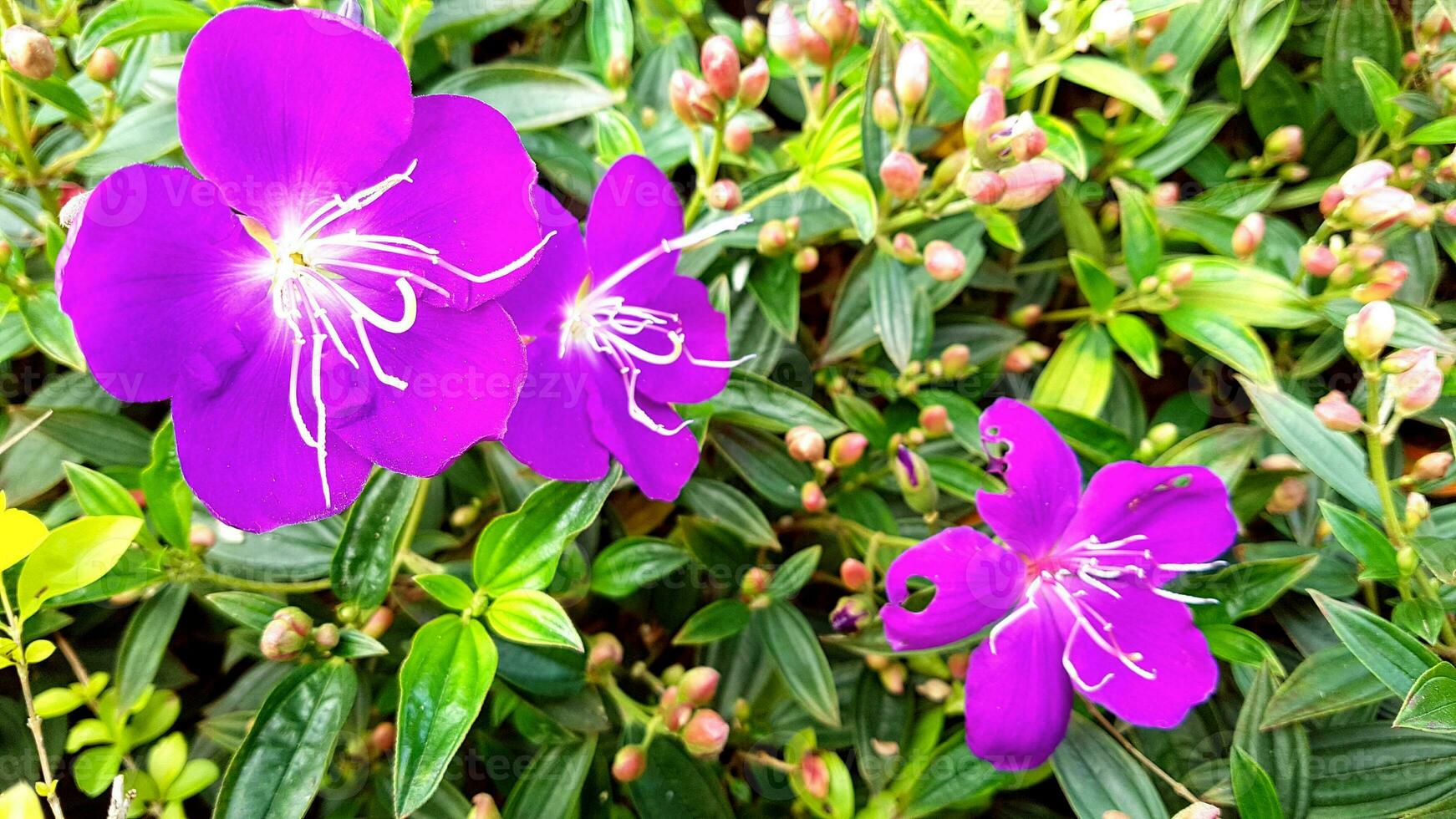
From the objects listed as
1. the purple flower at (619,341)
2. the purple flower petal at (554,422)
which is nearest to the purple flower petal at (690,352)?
the purple flower at (619,341)

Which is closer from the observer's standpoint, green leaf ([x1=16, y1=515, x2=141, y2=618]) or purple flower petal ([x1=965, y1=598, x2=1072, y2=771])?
green leaf ([x1=16, y1=515, x2=141, y2=618])

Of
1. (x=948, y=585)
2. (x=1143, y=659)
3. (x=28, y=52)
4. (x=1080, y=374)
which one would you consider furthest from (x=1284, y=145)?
(x=28, y=52)

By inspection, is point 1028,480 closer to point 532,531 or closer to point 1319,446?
point 1319,446

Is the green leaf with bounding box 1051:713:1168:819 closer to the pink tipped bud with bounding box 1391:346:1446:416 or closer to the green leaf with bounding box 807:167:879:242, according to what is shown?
the pink tipped bud with bounding box 1391:346:1446:416

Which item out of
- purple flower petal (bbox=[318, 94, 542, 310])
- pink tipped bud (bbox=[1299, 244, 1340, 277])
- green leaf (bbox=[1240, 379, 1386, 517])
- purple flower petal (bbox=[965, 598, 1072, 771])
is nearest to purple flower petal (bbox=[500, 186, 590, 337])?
purple flower petal (bbox=[318, 94, 542, 310])

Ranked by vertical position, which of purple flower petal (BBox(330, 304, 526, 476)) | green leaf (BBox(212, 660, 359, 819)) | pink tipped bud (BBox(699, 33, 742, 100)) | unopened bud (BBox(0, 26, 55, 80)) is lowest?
green leaf (BBox(212, 660, 359, 819))

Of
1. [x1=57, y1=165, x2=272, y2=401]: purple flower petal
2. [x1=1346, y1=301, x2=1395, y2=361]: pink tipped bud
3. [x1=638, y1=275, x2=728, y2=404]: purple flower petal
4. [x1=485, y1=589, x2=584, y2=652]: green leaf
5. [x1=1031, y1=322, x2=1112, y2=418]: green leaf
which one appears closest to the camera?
[x1=57, y1=165, x2=272, y2=401]: purple flower petal

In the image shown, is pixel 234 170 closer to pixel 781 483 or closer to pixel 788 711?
pixel 781 483
